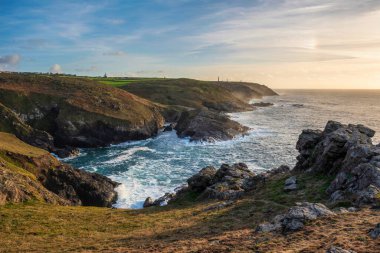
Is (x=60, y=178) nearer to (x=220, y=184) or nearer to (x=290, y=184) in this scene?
(x=220, y=184)

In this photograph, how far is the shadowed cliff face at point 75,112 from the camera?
95.4 m

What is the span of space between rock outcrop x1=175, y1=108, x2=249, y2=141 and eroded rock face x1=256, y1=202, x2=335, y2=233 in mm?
70999

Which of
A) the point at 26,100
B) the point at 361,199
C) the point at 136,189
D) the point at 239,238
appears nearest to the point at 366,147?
the point at 361,199

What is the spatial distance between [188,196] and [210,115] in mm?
67279

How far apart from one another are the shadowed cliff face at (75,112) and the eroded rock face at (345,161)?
2483 inches

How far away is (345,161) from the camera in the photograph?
113 feet

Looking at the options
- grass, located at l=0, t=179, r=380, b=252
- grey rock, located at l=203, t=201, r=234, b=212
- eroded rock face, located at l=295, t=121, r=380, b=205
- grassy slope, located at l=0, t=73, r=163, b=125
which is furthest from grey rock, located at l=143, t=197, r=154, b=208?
grassy slope, located at l=0, t=73, r=163, b=125

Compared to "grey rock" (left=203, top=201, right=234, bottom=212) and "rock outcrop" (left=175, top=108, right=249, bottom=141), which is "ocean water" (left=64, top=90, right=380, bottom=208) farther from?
"grey rock" (left=203, top=201, right=234, bottom=212)

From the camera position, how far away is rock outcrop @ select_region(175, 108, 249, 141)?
97.3 metres

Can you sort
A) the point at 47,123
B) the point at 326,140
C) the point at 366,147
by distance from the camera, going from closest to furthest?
the point at 366,147 → the point at 326,140 → the point at 47,123

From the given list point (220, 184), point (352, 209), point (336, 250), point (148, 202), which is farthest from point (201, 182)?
point (336, 250)

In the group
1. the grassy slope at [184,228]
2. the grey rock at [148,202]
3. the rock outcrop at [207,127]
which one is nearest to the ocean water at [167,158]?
the grey rock at [148,202]

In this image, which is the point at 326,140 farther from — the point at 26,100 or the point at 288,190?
the point at 26,100

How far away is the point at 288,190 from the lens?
118 ft
